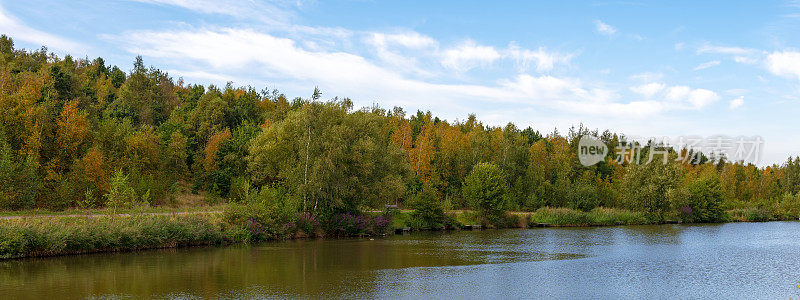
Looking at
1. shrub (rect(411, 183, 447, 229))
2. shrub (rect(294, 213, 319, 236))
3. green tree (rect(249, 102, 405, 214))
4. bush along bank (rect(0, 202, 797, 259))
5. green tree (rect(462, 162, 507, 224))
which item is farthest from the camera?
green tree (rect(462, 162, 507, 224))

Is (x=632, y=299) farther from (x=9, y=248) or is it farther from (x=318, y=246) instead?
(x=9, y=248)

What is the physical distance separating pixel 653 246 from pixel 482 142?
46.8 metres

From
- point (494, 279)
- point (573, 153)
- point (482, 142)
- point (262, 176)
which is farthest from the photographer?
point (573, 153)

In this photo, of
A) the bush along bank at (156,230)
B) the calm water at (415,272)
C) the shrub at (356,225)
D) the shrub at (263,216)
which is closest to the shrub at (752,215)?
the calm water at (415,272)

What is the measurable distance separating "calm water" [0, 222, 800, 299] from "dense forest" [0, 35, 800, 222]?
9.35 metres

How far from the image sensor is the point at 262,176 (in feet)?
207

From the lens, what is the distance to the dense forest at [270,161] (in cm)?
5281

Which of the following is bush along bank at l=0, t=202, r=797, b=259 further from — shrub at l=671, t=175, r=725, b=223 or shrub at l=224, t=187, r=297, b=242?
shrub at l=671, t=175, r=725, b=223

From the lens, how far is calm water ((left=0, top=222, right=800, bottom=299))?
997 inches

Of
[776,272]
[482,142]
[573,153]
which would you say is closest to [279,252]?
[776,272]

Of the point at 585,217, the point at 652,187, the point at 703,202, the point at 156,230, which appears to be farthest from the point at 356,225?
the point at 703,202

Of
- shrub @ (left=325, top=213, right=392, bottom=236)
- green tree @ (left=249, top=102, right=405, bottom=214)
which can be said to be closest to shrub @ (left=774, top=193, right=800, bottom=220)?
green tree @ (left=249, top=102, right=405, bottom=214)

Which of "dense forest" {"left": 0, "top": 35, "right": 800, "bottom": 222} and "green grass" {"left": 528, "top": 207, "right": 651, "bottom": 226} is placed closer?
"dense forest" {"left": 0, "top": 35, "right": 800, "bottom": 222}

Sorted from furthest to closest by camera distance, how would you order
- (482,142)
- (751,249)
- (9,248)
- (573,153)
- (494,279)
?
(573,153) → (482,142) → (751,249) → (9,248) → (494,279)
